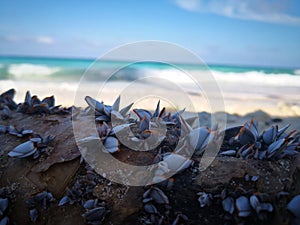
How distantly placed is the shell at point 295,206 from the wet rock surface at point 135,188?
4 centimetres

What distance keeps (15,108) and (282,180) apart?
2422 mm

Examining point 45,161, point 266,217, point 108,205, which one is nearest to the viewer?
point 266,217

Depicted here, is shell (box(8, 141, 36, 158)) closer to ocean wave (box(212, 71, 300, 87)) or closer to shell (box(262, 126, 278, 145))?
shell (box(262, 126, 278, 145))

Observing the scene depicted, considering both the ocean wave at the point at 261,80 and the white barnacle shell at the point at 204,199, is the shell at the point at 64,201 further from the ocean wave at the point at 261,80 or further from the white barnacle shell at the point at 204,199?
the ocean wave at the point at 261,80

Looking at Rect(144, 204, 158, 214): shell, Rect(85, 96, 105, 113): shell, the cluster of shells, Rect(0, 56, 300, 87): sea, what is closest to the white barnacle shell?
the cluster of shells

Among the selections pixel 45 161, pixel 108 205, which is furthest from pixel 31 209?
pixel 108 205

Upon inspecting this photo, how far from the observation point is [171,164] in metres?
1.76

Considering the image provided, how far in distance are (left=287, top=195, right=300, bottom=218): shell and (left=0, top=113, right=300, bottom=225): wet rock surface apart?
0.04m

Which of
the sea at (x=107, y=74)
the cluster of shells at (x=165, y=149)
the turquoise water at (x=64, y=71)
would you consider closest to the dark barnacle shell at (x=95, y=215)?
the cluster of shells at (x=165, y=149)

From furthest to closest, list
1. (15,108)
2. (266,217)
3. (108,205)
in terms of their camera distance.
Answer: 1. (15,108)
2. (108,205)
3. (266,217)

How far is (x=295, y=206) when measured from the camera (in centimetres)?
156

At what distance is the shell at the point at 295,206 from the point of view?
1.55m

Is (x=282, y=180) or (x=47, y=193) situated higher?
(x=282, y=180)

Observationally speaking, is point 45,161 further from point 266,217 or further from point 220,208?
point 266,217
